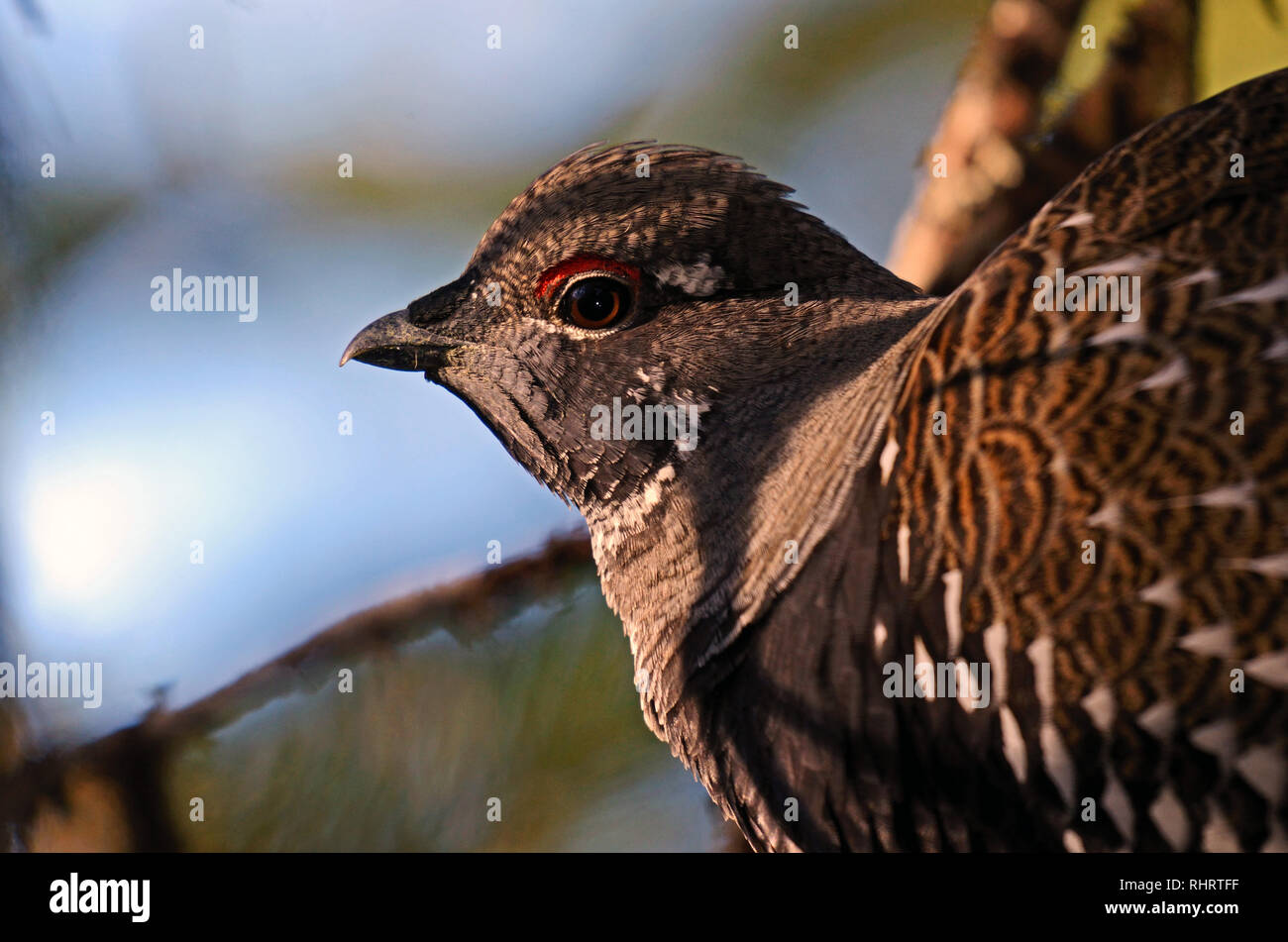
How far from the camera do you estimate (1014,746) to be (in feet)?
6.26

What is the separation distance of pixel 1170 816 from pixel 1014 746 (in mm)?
293

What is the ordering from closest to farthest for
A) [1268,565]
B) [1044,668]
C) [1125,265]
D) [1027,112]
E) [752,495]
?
[1268,565]
[1044,668]
[1125,265]
[752,495]
[1027,112]

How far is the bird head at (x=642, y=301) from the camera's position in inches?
99.1

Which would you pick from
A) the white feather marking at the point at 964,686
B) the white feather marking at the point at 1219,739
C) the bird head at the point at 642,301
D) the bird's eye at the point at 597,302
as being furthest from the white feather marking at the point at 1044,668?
the bird's eye at the point at 597,302

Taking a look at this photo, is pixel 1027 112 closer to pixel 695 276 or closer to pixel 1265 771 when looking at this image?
pixel 695 276

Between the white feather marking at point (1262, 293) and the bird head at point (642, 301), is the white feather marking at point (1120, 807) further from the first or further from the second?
the bird head at point (642, 301)

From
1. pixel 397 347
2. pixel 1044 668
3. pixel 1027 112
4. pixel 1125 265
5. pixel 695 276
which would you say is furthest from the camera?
pixel 1027 112

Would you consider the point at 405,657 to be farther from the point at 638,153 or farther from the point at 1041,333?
the point at 1041,333

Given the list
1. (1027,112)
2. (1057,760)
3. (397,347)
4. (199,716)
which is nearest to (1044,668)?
(1057,760)

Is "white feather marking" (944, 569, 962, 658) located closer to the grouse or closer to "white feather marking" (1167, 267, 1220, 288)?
the grouse

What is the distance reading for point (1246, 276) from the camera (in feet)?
6.04

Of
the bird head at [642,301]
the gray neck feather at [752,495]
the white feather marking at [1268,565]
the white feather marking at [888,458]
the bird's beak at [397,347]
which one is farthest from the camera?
the bird's beak at [397,347]
